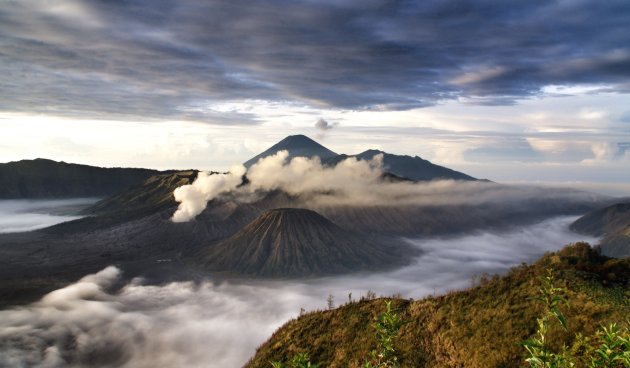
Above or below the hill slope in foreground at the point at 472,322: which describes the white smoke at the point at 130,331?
below

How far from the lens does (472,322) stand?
35.2 m

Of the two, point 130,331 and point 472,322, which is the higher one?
point 472,322

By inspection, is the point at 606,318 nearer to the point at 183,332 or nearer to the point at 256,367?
the point at 256,367

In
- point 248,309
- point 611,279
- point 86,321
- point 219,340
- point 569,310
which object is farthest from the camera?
point 248,309

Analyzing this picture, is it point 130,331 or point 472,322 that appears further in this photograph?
point 130,331

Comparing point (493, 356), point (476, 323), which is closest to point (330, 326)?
point (476, 323)

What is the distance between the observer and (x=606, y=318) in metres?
28.9

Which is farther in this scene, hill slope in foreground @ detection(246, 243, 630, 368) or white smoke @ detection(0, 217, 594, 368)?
white smoke @ detection(0, 217, 594, 368)

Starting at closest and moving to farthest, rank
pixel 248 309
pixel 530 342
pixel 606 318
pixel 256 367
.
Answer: pixel 530 342 → pixel 606 318 → pixel 256 367 → pixel 248 309

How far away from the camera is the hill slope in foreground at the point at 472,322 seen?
3012 centimetres

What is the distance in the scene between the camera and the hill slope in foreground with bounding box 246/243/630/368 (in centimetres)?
3012

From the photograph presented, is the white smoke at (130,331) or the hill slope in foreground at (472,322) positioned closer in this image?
the hill slope in foreground at (472,322)

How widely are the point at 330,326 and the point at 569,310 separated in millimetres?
22157

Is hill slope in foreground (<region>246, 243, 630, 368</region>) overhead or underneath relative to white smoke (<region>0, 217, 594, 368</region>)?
overhead
